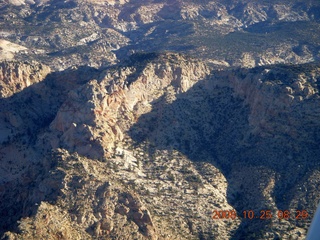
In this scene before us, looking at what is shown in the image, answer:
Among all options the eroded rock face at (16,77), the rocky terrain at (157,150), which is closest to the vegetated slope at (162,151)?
the rocky terrain at (157,150)

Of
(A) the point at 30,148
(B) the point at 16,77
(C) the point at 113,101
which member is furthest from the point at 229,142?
(B) the point at 16,77

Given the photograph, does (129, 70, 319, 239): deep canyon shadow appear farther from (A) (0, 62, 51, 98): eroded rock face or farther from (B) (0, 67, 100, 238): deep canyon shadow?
(A) (0, 62, 51, 98): eroded rock face

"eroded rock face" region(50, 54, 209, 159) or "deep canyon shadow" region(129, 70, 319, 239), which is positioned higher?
"eroded rock face" region(50, 54, 209, 159)

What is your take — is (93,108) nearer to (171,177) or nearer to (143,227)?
(171,177)

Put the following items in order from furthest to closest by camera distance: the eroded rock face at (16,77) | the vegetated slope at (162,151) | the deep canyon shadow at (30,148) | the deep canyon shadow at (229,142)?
the eroded rock face at (16,77) < the deep canyon shadow at (229,142) < the deep canyon shadow at (30,148) < the vegetated slope at (162,151)

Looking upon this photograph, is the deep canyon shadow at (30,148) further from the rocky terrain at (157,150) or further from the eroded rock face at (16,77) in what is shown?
the eroded rock face at (16,77)

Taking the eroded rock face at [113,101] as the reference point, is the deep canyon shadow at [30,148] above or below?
below

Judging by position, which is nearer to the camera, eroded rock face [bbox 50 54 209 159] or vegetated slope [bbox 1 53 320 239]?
vegetated slope [bbox 1 53 320 239]

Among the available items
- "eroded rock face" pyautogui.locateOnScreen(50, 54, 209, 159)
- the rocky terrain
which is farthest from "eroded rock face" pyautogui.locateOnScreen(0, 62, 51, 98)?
"eroded rock face" pyautogui.locateOnScreen(50, 54, 209, 159)
